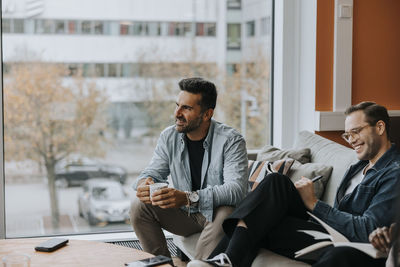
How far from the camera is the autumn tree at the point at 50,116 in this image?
3.48 m

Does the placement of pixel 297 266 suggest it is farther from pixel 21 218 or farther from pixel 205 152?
pixel 21 218

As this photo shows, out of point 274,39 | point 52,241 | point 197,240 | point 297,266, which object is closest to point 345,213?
point 297,266

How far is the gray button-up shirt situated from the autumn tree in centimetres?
98

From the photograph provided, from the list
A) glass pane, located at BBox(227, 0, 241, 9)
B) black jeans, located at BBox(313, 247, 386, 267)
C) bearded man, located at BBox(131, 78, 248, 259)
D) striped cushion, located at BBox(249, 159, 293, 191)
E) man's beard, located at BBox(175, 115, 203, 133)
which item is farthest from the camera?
glass pane, located at BBox(227, 0, 241, 9)

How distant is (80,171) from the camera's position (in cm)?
366

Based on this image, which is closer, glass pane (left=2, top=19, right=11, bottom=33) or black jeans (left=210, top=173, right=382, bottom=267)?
black jeans (left=210, top=173, right=382, bottom=267)

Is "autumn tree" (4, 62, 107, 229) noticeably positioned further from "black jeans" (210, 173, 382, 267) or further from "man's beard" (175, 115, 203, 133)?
"black jeans" (210, 173, 382, 267)

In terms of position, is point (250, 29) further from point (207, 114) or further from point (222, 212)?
point (222, 212)

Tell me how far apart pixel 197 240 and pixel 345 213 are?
824 mm

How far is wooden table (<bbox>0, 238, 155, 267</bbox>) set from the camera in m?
1.87

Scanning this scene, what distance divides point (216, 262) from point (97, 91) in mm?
1981

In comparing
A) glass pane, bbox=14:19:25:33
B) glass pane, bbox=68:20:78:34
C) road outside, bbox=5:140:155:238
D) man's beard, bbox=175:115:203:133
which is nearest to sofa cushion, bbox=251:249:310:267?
man's beard, bbox=175:115:203:133

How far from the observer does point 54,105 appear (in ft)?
11.6

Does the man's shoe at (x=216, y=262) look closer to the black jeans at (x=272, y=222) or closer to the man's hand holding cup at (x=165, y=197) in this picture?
the black jeans at (x=272, y=222)
